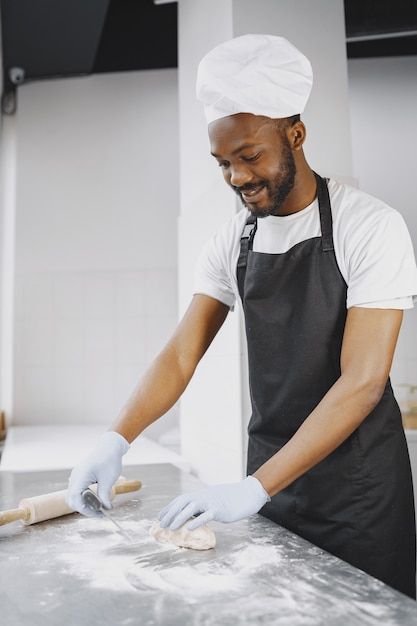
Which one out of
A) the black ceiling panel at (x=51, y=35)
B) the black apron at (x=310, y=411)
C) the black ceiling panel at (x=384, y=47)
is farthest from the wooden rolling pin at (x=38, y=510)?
the black ceiling panel at (x=51, y=35)

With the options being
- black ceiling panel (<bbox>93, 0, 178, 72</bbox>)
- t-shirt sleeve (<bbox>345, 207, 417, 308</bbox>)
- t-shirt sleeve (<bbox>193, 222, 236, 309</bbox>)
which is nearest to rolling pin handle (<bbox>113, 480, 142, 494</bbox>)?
t-shirt sleeve (<bbox>193, 222, 236, 309</bbox>)

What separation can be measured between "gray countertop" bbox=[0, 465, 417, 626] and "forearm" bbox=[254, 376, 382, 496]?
0.39ft

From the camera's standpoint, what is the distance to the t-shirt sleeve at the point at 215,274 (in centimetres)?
149

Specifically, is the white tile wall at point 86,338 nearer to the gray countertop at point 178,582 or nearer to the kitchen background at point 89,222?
the kitchen background at point 89,222

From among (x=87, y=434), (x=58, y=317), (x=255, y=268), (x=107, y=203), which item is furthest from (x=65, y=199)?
(x=255, y=268)

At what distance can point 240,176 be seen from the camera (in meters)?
1.19

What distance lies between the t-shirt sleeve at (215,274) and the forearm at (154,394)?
0.55ft

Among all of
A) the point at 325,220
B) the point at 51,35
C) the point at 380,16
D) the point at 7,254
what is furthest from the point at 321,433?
the point at 7,254

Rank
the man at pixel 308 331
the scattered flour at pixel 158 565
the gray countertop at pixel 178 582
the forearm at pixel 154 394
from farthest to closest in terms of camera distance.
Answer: the forearm at pixel 154 394, the man at pixel 308 331, the scattered flour at pixel 158 565, the gray countertop at pixel 178 582

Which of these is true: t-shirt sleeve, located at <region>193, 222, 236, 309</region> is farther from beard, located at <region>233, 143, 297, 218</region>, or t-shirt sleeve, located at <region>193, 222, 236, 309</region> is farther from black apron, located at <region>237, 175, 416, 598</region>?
beard, located at <region>233, 143, 297, 218</region>

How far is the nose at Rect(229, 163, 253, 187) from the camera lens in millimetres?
1185

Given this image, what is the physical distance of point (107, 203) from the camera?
11.4 ft

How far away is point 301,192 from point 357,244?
0.65 ft

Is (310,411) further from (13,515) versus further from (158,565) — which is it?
(13,515)
